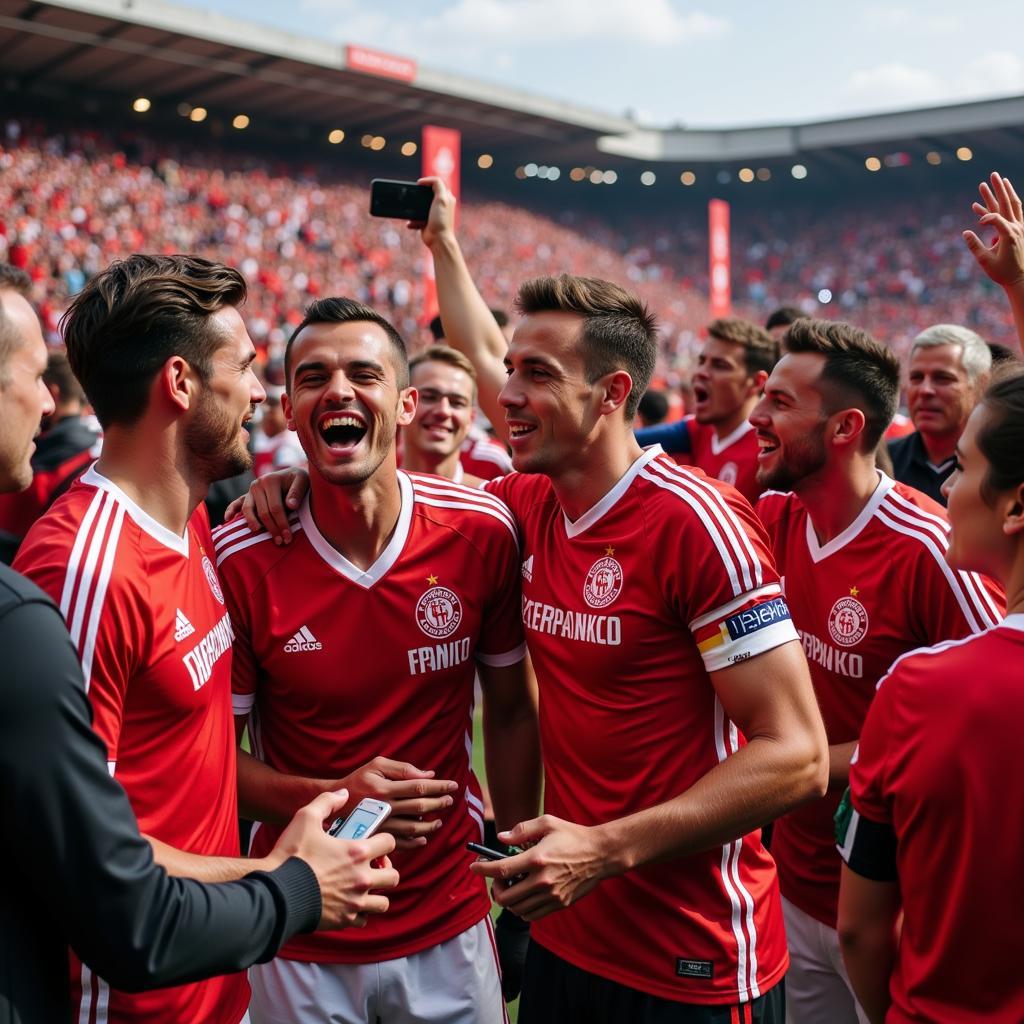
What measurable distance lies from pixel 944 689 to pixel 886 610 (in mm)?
1283

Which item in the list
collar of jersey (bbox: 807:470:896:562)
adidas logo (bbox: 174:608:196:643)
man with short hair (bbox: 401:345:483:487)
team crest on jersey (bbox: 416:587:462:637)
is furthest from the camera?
man with short hair (bbox: 401:345:483:487)

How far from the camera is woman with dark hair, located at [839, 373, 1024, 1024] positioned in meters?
1.77

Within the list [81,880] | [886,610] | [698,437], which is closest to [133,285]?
[81,880]

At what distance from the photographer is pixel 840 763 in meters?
2.99

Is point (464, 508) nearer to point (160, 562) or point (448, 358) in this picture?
point (160, 562)

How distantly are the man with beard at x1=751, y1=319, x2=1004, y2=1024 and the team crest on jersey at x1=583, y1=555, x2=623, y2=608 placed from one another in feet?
2.84

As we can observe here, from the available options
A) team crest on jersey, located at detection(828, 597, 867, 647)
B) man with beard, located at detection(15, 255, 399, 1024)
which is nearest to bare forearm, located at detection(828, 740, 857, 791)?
team crest on jersey, located at detection(828, 597, 867, 647)

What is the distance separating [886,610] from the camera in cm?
304

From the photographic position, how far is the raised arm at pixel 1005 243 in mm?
3152

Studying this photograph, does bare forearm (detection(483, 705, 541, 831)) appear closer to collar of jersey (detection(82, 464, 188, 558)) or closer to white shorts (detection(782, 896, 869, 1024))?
white shorts (detection(782, 896, 869, 1024))

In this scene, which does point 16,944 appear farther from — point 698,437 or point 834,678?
point 698,437

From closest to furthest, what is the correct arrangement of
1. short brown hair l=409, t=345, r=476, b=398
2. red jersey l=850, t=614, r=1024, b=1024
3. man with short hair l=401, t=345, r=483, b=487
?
red jersey l=850, t=614, r=1024, b=1024 → man with short hair l=401, t=345, r=483, b=487 → short brown hair l=409, t=345, r=476, b=398

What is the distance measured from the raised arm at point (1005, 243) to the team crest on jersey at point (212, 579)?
2.37 meters

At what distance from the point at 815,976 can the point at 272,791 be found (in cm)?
185
